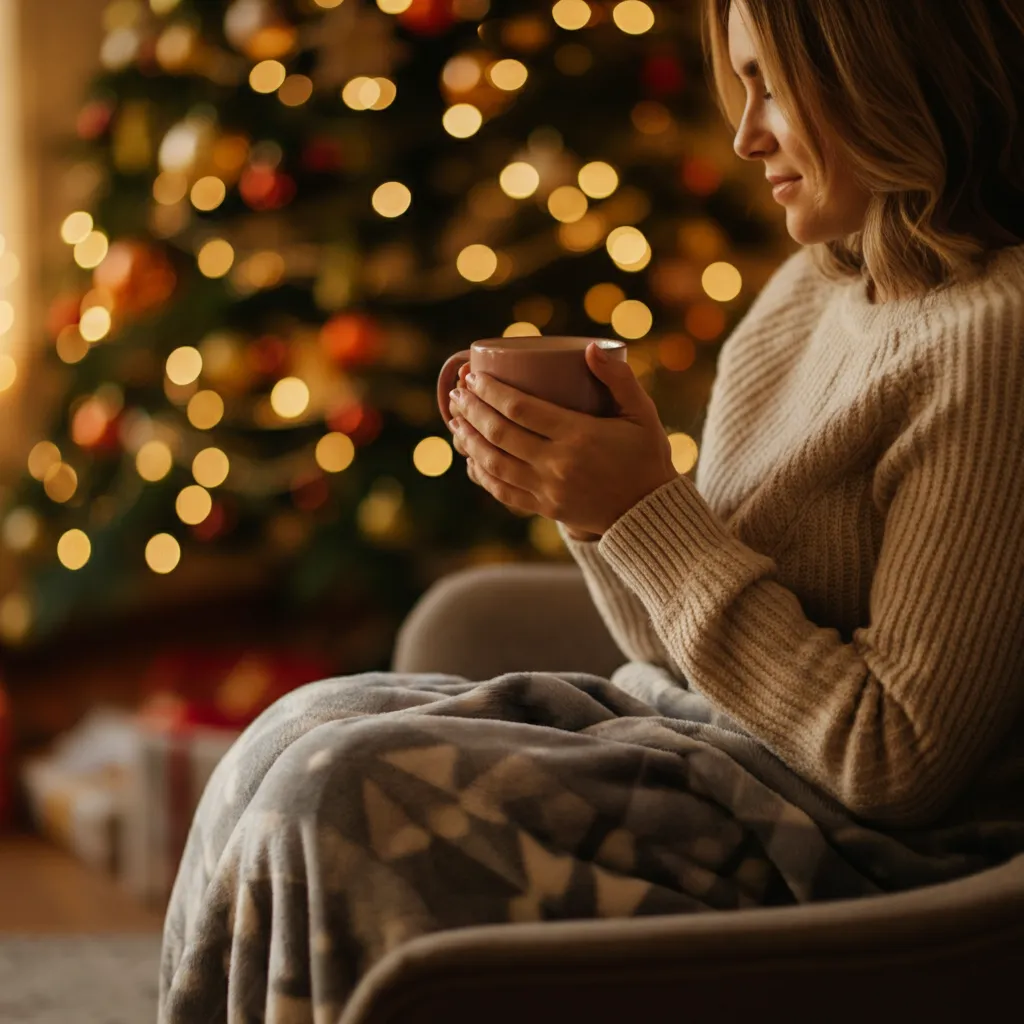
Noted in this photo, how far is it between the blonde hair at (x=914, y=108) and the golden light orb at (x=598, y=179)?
1303 mm

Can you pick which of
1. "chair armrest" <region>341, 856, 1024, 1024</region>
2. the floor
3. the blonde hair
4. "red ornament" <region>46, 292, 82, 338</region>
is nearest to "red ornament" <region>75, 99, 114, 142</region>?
"red ornament" <region>46, 292, 82, 338</region>

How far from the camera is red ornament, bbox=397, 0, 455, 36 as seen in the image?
208 cm

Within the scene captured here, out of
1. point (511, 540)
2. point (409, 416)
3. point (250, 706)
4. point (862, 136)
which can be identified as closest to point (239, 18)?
point (409, 416)

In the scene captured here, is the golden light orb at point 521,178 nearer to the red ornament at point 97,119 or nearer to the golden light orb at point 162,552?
the red ornament at point 97,119

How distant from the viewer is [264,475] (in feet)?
7.72

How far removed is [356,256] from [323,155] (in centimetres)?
16

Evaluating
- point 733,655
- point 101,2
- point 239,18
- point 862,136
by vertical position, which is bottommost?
point 733,655

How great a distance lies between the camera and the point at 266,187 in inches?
84.3

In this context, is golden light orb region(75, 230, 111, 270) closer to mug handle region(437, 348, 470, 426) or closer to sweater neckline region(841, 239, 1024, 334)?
mug handle region(437, 348, 470, 426)

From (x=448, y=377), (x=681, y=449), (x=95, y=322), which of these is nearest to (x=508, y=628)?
(x=448, y=377)

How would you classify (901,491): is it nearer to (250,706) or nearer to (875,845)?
(875,845)

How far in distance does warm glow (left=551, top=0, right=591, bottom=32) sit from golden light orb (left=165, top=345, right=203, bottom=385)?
0.81 metres

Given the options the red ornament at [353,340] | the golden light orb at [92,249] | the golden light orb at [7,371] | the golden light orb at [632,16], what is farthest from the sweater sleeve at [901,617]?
the golden light orb at [7,371]

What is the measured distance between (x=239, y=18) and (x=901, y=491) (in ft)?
5.40
